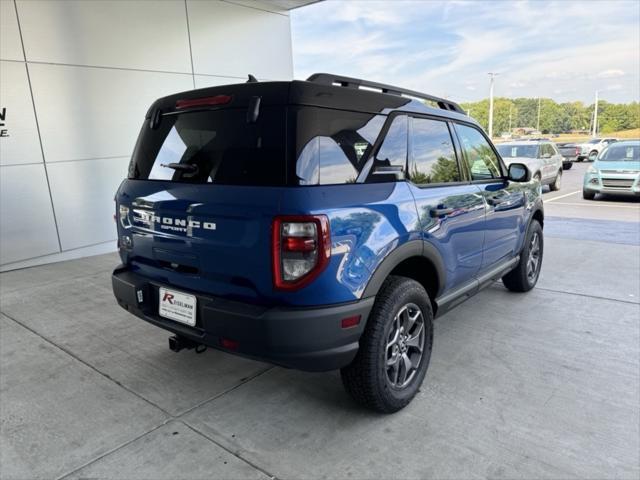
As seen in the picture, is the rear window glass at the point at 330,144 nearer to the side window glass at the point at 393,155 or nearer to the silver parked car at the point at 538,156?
the side window glass at the point at 393,155

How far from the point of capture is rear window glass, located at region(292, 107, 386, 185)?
199cm

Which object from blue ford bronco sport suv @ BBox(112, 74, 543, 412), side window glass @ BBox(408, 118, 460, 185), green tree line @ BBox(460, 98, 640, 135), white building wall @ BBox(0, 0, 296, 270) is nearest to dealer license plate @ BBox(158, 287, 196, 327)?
blue ford bronco sport suv @ BBox(112, 74, 543, 412)

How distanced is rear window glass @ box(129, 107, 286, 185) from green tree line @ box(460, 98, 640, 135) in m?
75.0

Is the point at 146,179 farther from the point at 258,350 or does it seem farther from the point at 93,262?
the point at 93,262

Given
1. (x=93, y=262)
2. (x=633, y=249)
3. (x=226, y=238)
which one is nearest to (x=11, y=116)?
(x=93, y=262)

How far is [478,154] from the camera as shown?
348 cm

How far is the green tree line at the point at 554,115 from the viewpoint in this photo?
69500mm

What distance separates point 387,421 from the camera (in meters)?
2.41

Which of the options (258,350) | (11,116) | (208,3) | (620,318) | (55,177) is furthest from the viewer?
(208,3)

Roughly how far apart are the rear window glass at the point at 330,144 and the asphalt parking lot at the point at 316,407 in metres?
1.37

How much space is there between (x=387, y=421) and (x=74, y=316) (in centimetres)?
309

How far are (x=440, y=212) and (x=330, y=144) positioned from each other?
96 centimetres

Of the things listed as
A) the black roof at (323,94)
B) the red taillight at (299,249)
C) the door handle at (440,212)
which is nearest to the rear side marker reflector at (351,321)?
the red taillight at (299,249)

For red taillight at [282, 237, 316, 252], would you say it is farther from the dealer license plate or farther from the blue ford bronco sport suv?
the dealer license plate
